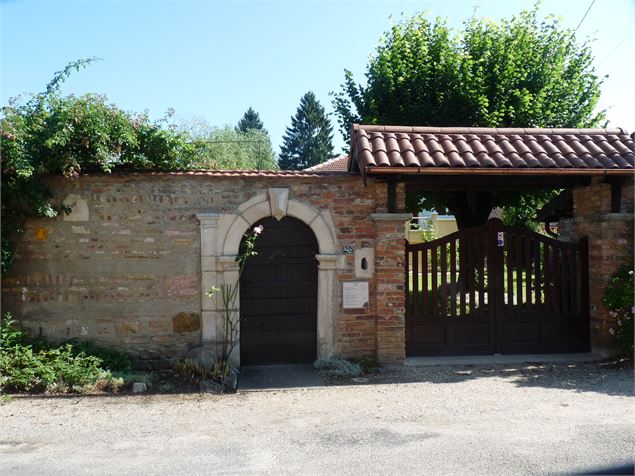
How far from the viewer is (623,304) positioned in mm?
A: 6949

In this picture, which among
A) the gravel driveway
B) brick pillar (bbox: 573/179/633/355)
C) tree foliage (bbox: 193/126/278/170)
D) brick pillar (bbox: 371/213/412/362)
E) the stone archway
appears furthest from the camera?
tree foliage (bbox: 193/126/278/170)

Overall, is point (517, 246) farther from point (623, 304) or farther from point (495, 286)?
point (623, 304)

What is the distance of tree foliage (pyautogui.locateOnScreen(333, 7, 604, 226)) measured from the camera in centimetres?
1216

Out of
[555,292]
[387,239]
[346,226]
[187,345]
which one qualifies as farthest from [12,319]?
[555,292]

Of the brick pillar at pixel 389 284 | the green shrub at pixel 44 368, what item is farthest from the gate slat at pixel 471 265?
the green shrub at pixel 44 368

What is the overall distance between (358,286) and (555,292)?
306cm

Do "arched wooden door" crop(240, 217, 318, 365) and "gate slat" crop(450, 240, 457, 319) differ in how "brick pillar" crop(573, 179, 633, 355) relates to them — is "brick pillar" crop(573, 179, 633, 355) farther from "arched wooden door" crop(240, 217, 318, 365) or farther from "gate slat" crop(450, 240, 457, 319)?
"arched wooden door" crop(240, 217, 318, 365)

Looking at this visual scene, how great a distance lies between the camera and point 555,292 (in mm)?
7797

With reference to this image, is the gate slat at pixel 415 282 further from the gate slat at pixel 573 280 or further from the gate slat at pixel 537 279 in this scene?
the gate slat at pixel 573 280

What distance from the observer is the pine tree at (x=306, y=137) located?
165 ft

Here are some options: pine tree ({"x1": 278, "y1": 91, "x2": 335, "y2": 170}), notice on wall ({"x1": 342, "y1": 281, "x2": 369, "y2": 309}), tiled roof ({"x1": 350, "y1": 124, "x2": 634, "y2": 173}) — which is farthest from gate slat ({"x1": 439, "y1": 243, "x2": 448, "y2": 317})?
pine tree ({"x1": 278, "y1": 91, "x2": 335, "y2": 170})

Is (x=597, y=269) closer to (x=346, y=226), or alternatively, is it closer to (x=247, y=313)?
(x=346, y=226)

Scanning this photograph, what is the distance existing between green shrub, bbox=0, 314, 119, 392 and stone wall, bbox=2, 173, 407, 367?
A: 377 mm

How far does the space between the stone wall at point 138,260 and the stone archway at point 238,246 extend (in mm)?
67
